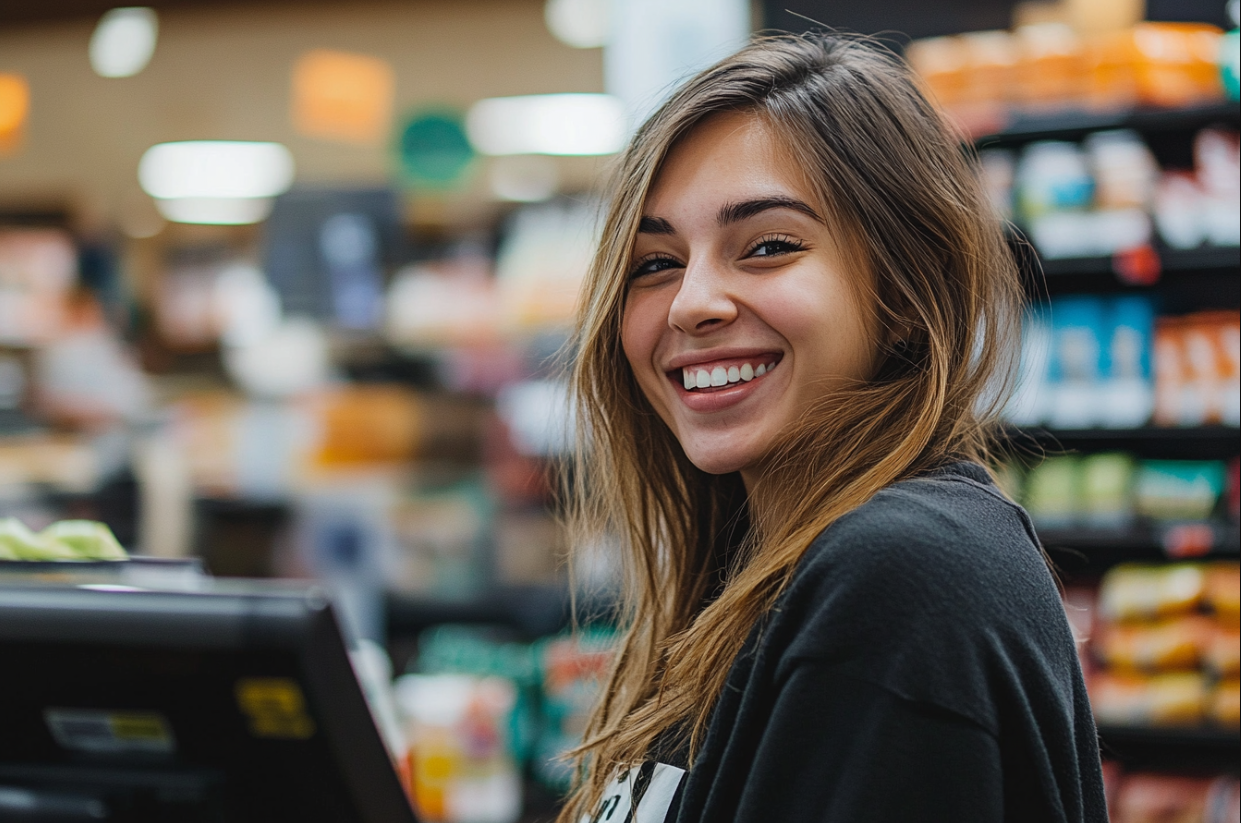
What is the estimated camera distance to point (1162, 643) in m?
3.46

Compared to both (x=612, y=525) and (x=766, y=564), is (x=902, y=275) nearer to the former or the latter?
(x=766, y=564)

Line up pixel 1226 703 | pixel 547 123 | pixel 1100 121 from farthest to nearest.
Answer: pixel 547 123 → pixel 1100 121 → pixel 1226 703

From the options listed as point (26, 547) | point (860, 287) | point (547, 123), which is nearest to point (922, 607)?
point (860, 287)

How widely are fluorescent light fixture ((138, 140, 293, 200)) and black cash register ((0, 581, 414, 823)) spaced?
6.86 metres

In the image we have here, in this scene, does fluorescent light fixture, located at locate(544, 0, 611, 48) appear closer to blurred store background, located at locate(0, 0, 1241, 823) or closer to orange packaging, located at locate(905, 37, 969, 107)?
blurred store background, located at locate(0, 0, 1241, 823)

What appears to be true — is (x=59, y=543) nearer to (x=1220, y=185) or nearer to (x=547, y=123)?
(x=1220, y=185)

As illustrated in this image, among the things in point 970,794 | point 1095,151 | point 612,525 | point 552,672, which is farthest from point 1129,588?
point 970,794

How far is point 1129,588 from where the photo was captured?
3.55 meters

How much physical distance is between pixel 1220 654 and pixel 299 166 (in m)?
6.02

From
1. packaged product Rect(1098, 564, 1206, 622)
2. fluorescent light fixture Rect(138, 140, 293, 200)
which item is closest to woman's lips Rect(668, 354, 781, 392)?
packaged product Rect(1098, 564, 1206, 622)

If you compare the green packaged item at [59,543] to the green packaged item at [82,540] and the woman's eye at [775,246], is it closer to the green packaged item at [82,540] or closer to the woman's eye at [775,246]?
the green packaged item at [82,540]

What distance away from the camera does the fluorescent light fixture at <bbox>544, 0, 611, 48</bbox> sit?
6367 millimetres

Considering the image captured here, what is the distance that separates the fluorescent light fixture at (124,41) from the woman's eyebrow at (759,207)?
260 inches

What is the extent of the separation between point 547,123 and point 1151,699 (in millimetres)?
4724
